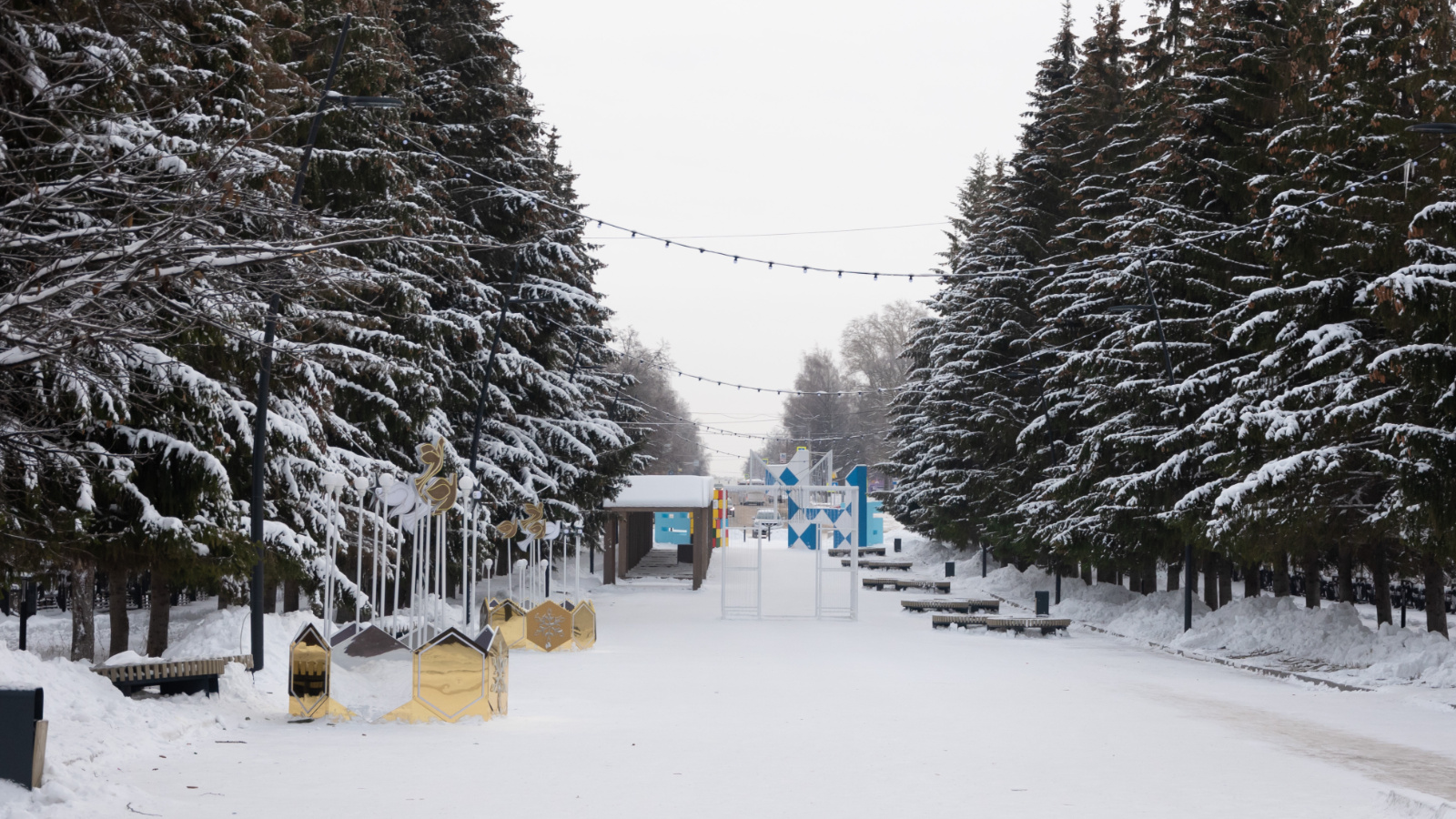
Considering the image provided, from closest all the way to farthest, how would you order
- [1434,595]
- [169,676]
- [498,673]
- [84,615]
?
[169,676]
[498,673]
[84,615]
[1434,595]

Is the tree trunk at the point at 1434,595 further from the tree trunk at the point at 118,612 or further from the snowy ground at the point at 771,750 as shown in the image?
the tree trunk at the point at 118,612

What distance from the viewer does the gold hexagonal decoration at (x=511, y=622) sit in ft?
76.0

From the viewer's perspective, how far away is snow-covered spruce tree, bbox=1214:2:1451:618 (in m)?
19.3

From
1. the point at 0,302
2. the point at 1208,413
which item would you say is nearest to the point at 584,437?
the point at 1208,413

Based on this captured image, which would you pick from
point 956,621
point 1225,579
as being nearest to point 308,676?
point 956,621

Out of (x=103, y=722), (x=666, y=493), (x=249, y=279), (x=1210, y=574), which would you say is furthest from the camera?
(x=666, y=493)

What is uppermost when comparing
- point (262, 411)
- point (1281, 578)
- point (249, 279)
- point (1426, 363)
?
point (1426, 363)

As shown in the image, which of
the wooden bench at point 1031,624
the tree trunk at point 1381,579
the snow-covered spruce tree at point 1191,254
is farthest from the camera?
the wooden bench at point 1031,624

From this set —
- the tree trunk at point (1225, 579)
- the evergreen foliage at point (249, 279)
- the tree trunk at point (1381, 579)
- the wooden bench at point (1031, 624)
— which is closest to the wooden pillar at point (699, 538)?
the evergreen foliage at point (249, 279)

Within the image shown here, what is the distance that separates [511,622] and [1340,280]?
50.0 feet

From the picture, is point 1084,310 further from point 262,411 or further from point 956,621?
point 262,411

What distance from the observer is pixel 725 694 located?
1620 cm

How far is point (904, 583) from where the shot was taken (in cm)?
4638

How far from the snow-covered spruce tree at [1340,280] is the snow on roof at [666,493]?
1044 inches
